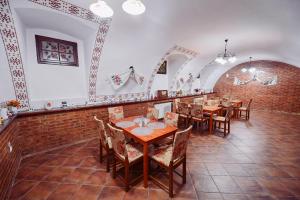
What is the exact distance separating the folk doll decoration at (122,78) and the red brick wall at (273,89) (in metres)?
6.91

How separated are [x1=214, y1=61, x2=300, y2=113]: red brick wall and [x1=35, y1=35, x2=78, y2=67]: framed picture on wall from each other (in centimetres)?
867

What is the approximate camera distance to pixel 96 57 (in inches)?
134

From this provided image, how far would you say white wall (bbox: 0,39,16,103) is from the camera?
7.83ft

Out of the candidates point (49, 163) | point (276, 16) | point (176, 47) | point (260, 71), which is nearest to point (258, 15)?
point (276, 16)

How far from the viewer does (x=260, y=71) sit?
7594mm

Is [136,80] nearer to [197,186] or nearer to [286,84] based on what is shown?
[197,186]

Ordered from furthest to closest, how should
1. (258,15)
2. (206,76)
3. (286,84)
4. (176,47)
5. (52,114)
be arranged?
1. (206,76)
2. (286,84)
3. (176,47)
4. (52,114)
5. (258,15)


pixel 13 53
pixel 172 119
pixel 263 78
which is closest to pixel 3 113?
pixel 13 53

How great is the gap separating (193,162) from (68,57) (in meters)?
3.74

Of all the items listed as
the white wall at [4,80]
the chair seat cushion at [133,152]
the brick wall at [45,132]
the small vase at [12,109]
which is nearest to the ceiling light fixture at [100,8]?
the white wall at [4,80]

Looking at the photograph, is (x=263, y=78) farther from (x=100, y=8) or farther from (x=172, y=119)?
(x=100, y=8)

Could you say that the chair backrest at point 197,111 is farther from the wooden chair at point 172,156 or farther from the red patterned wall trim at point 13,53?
the red patterned wall trim at point 13,53

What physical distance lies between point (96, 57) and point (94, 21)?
2.71ft

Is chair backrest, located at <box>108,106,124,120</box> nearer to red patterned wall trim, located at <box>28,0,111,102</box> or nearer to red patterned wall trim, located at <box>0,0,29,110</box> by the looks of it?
red patterned wall trim, located at <box>28,0,111,102</box>
